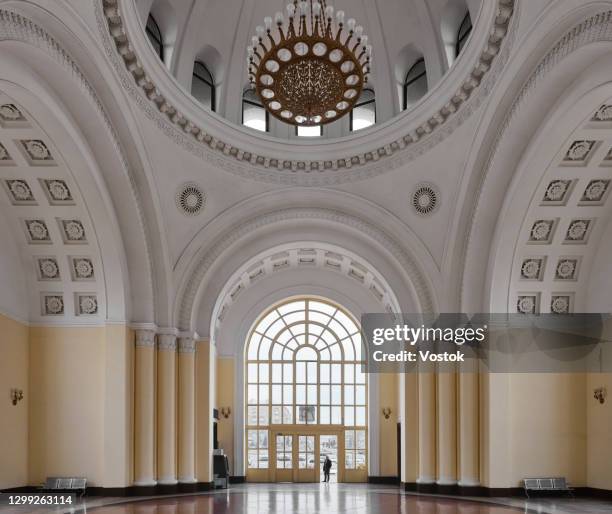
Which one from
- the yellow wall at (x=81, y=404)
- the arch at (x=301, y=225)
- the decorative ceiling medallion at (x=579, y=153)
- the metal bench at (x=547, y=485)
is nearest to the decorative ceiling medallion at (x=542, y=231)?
the decorative ceiling medallion at (x=579, y=153)

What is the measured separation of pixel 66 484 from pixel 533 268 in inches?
460

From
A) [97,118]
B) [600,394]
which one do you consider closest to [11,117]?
[97,118]

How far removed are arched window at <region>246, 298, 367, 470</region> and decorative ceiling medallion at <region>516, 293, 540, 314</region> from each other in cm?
950

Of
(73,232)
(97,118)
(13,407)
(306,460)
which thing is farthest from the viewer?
(306,460)

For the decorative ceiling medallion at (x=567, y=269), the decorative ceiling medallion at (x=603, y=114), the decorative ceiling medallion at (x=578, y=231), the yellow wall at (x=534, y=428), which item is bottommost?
the yellow wall at (x=534, y=428)

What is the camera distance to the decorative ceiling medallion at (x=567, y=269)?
68.0 feet

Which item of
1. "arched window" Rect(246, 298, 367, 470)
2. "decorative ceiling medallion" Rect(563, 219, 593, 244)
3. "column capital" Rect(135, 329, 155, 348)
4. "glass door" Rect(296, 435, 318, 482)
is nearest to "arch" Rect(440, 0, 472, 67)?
"decorative ceiling medallion" Rect(563, 219, 593, 244)

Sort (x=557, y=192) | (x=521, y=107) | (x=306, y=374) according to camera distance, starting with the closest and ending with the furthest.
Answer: (x=521, y=107)
(x=557, y=192)
(x=306, y=374)

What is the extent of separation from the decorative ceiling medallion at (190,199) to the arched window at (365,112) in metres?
4.58

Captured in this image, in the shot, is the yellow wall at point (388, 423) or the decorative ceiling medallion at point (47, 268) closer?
the decorative ceiling medallion at point (47, 268)

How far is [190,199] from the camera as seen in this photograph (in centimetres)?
2197

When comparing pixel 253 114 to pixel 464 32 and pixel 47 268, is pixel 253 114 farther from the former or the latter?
pixel 47 268

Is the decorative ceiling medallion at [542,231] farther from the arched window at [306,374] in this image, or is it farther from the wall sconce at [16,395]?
the wall sconce at [16,395]

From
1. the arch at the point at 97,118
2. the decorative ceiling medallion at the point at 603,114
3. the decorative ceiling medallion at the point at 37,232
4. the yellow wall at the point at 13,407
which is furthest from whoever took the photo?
the decorative ceiling medallion at the point at 37,232
